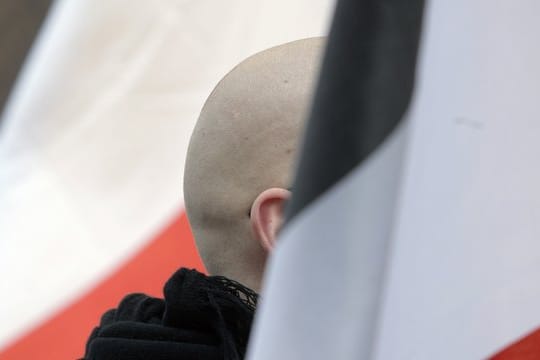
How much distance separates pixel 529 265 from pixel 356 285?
0.22m

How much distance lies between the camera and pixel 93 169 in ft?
7.40

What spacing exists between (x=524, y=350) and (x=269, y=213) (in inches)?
15.3

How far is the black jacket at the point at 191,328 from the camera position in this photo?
46.1 inches

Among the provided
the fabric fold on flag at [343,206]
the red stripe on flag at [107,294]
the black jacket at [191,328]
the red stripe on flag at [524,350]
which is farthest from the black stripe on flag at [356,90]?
the red stripe on flag at [107,294]

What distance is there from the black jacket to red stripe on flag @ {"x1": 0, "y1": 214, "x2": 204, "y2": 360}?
91cm

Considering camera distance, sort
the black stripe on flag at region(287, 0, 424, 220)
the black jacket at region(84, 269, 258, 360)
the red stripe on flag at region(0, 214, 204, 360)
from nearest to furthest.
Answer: the black stripe on flag at region(287, 0, 424, 220) < the black jacket at region(84, 269, 258, 360) < the red stripe on flag at region(0, 214, 204, 360)

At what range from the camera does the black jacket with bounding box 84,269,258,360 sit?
117 centimetres

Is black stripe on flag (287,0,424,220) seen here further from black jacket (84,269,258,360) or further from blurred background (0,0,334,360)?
blurred background (0,0,334,360)

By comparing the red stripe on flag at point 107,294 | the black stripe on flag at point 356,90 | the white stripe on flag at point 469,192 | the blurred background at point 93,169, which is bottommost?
the red stripe on flag at point 107,294

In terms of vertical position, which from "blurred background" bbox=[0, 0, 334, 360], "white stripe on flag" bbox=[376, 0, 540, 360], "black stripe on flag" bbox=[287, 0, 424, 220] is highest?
"black stripe on flag" bbox=[287, 0, 424, 220]

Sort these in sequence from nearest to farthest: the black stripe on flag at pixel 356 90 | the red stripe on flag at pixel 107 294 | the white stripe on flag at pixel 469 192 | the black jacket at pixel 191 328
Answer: the black stripe on flag at pixel 356 90, the white stripe on flag at pixel 469 192, the black jacket at pixel 191 328, the red stripe on flag at pixel 107 294

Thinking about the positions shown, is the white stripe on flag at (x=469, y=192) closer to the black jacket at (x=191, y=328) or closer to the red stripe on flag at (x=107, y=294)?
the black jacket at (x=191, y=328)

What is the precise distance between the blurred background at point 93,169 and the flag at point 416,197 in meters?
1.32

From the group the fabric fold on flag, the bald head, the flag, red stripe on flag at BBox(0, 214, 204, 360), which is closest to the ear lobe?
the bald head
